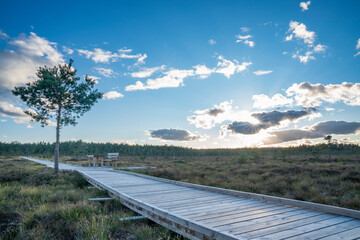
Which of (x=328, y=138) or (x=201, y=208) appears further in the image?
(x=328, y=138)

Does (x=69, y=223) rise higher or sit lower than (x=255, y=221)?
lower

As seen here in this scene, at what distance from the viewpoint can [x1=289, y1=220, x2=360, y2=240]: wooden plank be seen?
3.45m

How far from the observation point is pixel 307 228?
150 inches

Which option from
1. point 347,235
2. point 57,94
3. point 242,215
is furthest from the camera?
point 57,94

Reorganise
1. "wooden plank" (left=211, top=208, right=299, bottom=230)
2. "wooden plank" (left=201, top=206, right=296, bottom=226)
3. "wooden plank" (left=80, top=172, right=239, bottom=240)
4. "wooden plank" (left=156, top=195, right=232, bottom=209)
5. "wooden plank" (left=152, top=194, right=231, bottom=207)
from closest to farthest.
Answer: "wooden plank" (left=80, top=172, right=239, bottom=240) → "wooden plank" (left=211, top=208, right=299, bottom=230) → "wooden plank" (left=201, top=206, right=296, bottom=226) → "wooden plank" (left=156, top=195, right=232, bottom=209) → "wooden plank" (left=152, top=194, right=231, bottom=207)

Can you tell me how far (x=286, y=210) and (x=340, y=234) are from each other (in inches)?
57.9

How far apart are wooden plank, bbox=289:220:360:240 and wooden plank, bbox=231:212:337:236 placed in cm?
34

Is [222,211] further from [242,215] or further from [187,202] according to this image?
[187,202]

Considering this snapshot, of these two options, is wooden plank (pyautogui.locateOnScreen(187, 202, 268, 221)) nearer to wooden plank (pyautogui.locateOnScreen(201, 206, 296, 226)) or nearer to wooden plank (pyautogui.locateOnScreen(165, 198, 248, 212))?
wooden plank (pyautogui.locateOnScreen(201, 206, 296, 226))

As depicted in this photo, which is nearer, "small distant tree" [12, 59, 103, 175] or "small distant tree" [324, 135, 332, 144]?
"small distant tree" [12, 59, 103, 175]

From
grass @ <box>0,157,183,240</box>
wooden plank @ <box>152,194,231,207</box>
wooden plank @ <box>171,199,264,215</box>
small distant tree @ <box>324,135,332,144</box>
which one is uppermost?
small distant tree @ <box>324,135,332,144</box>

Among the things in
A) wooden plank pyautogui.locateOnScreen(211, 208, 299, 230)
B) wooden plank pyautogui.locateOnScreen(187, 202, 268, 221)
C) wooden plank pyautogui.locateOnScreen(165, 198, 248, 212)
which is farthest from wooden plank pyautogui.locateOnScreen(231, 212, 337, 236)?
wooden plank pyautogui.locateOnScreen(165, 198, 248, 212)

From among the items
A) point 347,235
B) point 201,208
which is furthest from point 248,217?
point 347,235

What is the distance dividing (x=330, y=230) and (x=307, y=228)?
348 mm
